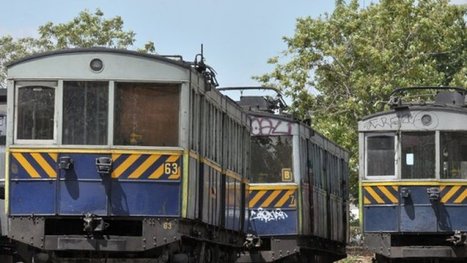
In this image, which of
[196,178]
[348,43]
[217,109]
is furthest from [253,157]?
[348,43]

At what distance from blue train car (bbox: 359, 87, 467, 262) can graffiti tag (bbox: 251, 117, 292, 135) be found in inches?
82.4

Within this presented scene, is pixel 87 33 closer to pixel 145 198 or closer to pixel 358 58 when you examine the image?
pixel 358 58

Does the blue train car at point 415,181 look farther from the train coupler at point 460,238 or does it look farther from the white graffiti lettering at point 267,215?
the white graffiti lettering at point 267,215

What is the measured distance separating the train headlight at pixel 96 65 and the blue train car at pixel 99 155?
12 mm

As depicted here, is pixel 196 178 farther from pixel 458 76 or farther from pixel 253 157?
pixel 458 76

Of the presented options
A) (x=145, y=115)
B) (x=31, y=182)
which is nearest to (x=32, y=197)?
(x=31, y=182)

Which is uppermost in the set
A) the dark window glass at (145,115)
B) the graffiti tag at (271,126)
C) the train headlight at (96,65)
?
the graffiti tag at (271,126)

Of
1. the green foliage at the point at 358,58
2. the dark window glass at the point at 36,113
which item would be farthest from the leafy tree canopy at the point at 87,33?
the dark window glass at the point at 36,113

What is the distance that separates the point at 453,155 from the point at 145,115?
7805 millimetres

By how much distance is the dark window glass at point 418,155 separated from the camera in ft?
68.7

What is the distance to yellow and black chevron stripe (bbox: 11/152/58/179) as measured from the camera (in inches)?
570

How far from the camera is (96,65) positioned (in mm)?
14648

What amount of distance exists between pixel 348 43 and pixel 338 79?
1238 millimetres

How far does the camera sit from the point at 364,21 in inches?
1604
